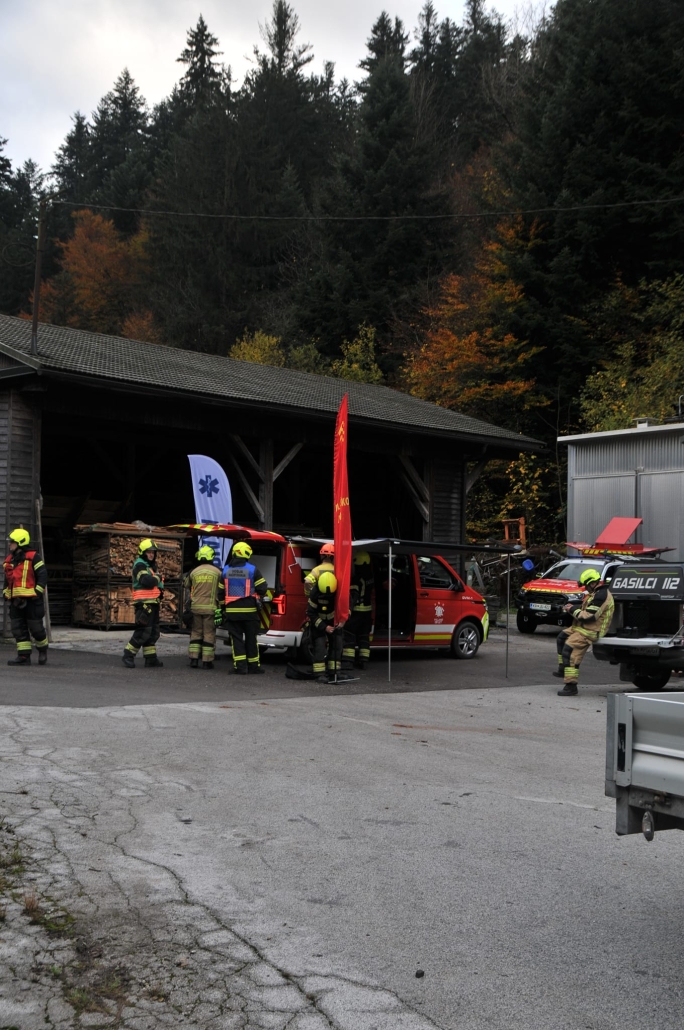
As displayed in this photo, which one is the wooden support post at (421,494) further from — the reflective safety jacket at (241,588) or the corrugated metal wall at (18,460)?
the reflective safety jacket at (241,588)

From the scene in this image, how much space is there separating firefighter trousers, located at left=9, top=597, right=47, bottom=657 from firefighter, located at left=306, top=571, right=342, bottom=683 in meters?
3.61

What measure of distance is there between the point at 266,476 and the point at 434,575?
605cm

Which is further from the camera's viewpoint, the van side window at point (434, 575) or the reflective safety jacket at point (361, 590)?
the van side window at point (434, 575)

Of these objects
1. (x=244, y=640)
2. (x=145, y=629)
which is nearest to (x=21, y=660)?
(x=145, y=629)

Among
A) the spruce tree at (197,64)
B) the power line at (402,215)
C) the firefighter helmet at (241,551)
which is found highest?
the spruce tree at (197,64)

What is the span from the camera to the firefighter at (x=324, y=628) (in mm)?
14297

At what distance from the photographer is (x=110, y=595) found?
67.7 feet

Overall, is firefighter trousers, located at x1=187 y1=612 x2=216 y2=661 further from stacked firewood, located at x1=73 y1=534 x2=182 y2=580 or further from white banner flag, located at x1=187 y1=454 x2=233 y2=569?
stacked firewood, located at x1=73 y1=534 x2=182 y2=580

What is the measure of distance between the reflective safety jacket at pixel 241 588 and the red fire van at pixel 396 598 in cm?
70

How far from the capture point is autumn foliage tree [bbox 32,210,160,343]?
57.2 metres

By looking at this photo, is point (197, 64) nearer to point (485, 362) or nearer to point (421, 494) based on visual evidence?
point (485, 362)

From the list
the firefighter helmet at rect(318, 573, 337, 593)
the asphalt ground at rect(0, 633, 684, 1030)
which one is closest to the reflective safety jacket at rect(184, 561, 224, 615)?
the firefighter helmet at rect(318, 573, 337, 593)

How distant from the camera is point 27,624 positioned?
14.4m

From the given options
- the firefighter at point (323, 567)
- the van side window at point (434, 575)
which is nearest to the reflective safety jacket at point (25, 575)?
the firefighter at point (323, 567)
